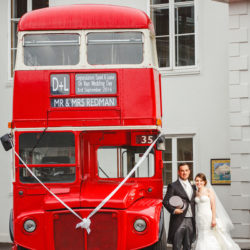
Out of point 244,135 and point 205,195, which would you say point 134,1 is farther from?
point 205,195

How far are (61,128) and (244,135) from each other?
5574 millimetres

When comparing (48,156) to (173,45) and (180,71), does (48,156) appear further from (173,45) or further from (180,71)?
(173,45)

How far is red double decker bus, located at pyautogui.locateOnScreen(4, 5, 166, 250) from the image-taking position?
340 inches

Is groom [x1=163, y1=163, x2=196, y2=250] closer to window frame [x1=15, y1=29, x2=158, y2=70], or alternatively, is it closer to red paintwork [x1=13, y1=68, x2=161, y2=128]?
red paintwork [x1=13, y1=68, x2=161, y2=128]

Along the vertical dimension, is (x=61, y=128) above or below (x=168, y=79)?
below

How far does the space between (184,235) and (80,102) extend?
2693 mm

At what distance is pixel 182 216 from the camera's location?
10.2 meters

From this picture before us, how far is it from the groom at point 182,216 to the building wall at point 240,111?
3527 mm

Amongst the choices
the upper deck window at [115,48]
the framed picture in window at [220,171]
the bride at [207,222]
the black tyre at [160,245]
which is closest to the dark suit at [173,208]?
the bride at [207,222]

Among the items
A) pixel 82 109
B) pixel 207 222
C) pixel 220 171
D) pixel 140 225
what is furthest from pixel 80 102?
pixel 220 171

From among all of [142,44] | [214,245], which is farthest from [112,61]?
[214,245]

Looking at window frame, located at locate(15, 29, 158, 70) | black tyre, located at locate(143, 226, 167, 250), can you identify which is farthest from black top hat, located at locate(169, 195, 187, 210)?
window frame, located at locate(15, 29, 158, 70)

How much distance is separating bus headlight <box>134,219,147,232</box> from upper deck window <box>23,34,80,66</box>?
105 inches

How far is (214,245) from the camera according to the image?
10.4 m
